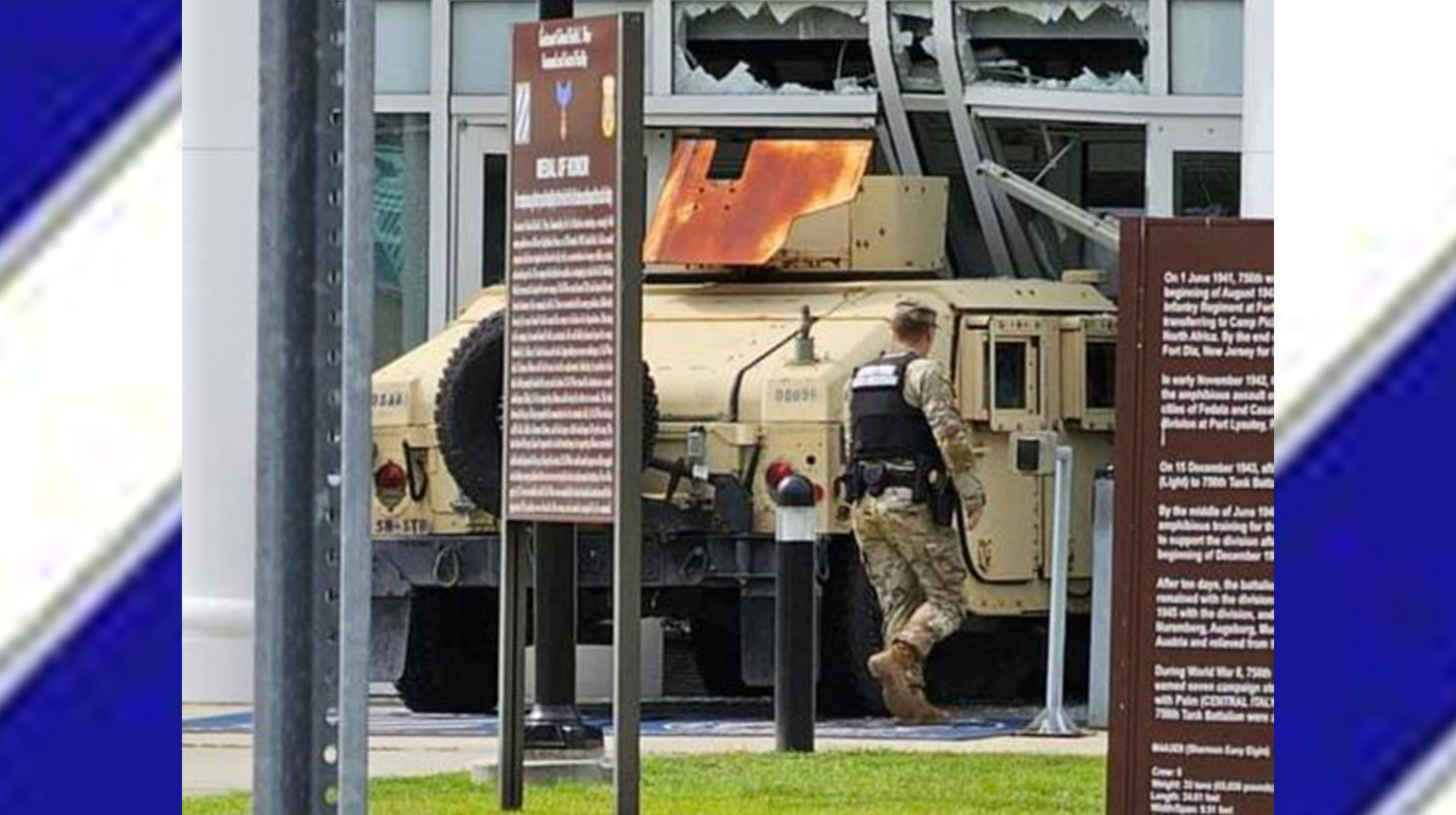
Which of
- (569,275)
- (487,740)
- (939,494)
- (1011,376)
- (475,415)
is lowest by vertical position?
(487,740)

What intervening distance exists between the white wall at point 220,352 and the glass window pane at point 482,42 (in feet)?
19.1

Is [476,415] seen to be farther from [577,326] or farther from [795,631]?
[577,326]

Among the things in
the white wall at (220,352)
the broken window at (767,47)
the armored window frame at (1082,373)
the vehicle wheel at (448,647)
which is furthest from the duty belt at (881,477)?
the broken window at (767,47)

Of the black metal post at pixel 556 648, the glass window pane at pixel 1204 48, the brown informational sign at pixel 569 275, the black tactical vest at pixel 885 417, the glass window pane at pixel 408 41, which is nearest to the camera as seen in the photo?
the brown informational sign at pixel 569 275

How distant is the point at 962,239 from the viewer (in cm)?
1798

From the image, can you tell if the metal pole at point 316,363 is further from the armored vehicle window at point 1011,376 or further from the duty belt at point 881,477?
the armored vehicle window at point 1011,376

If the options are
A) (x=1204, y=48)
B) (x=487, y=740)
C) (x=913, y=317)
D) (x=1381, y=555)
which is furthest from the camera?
(x=1204, y=48)

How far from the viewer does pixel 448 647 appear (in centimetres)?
1576

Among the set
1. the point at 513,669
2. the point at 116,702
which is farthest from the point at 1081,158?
the point at 116,702

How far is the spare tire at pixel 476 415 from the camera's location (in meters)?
14.6

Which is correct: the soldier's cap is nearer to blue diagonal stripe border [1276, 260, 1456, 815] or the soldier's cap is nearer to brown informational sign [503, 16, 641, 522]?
brown informational sign [503, 16, 641, 522]

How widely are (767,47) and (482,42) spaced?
5.24ft

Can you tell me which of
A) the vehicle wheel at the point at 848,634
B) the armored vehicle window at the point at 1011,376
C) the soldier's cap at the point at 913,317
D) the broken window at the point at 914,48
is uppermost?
the broken window at the point at 914,48

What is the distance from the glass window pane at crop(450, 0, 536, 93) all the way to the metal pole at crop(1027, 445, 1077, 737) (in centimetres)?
634
